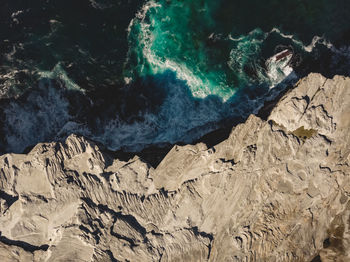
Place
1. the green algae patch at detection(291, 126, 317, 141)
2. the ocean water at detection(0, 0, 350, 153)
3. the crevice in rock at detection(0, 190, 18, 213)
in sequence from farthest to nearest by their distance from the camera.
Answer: the ocean water at detection(0, 0, 350, 153)
the green algae patch at detection(291, 126, 317, 141)
the crevice in rock at detection(0, 190, 18, 213)


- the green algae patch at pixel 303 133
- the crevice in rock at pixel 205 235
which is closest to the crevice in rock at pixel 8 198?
the crevice in rock at pixel 205 235

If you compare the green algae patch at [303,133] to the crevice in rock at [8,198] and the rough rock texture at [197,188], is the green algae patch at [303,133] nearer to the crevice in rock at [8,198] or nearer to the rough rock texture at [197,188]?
Result: the rough rock texture at [197,188]

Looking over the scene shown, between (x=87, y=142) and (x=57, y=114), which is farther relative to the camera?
(x=57, y=114)

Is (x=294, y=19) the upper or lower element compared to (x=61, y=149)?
upper

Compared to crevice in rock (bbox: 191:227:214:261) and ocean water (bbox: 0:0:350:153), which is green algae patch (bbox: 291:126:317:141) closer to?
ocean water (bbox: 0:0:350:153)

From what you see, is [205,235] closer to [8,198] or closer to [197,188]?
[197,188]

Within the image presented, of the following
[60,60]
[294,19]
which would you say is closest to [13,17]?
[60,60]

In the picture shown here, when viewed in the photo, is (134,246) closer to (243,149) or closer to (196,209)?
(196,209)

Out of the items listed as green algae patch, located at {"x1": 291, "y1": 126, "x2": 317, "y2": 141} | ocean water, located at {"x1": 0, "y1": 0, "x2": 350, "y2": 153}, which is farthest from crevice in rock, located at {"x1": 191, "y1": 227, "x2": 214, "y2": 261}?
ocean water, located at {"x1": 0, "y1": 0, "x2": 350, "y2": 153}
